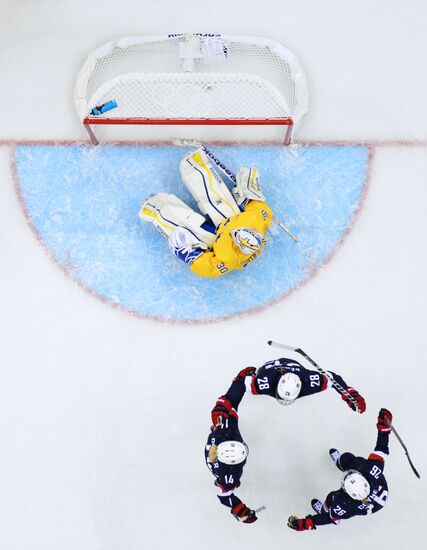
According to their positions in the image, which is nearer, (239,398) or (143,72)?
(239,398)

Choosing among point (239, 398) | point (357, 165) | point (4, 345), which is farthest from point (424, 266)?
point (4, 345)

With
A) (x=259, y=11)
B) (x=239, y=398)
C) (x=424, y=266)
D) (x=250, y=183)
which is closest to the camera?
(x=239, y=398)

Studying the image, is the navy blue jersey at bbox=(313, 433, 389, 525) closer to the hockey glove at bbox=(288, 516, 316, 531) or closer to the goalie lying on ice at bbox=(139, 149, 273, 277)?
the hockey glove at bbox=(288, 516, 316, 531)

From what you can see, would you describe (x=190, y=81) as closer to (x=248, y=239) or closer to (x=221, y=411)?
(x=248, y=239)

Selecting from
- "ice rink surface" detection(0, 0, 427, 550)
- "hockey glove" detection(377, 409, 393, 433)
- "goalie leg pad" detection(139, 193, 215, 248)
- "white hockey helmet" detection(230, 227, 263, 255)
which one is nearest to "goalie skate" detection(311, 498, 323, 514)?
"ice rink surface" detection(0, 0, 427, 550)

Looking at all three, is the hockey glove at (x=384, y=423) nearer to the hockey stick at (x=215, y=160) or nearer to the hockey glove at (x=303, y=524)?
the hockey glove at (x=303, y=524)

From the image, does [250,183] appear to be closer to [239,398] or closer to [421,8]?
[239,398]
